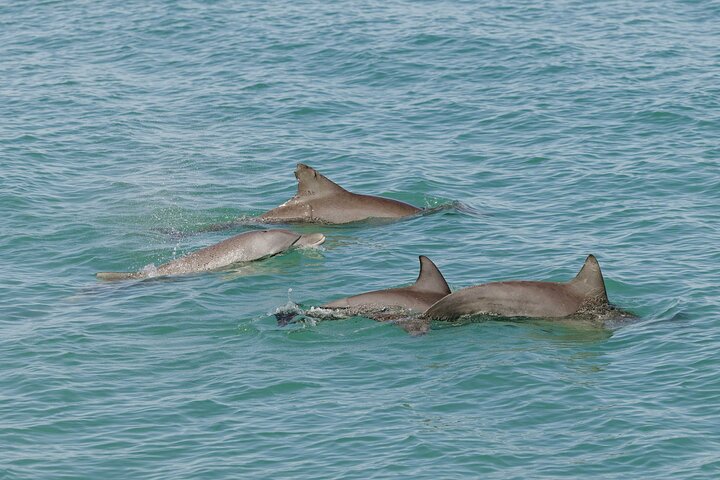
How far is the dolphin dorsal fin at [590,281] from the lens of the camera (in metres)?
16.9

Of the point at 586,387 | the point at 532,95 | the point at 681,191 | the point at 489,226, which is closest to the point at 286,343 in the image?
the point at 586,387

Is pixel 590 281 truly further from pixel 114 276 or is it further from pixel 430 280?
pixel 114 276

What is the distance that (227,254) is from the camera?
65.8ft

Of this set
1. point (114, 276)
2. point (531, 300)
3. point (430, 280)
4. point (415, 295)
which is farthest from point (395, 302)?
point (114, 276)

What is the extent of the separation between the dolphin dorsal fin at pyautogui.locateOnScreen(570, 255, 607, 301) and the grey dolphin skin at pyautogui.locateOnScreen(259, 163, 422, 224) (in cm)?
638

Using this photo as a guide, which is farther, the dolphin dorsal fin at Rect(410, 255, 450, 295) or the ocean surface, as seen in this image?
the dolphin dorsal fin at Rect(410, 255, 450, 295)

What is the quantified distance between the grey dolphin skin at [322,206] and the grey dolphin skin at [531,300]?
5953 mm

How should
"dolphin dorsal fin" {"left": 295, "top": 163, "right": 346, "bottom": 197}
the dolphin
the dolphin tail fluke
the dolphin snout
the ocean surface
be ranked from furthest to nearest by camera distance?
"dolphin dorsal fin" {"left": 295, "top": 163, "right": 346, "bottom": 197} → the dolphin snout → the dolphin tail fluke → the dolphin → the ocean surface

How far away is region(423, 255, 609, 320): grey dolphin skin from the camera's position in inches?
665

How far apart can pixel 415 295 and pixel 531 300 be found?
164 centimetres

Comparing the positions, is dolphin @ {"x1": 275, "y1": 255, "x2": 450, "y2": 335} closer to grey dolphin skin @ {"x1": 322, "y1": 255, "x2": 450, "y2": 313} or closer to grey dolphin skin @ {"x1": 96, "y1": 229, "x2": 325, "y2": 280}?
grey dolphin skin @ {"x1": 322, "y1": 255, "x2": 450, "y2": 313}

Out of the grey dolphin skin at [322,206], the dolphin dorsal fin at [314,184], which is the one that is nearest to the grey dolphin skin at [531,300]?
the grey dolphin skin at [322,206]

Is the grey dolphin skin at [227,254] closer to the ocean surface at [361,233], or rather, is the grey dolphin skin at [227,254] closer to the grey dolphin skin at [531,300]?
the ocean surface at [361,233]

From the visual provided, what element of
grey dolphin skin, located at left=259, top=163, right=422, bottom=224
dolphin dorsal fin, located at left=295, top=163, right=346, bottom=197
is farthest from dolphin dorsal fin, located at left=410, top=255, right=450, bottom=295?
dolphin dorsal fin, located at left=295, top=163, right=346, bottom=197
